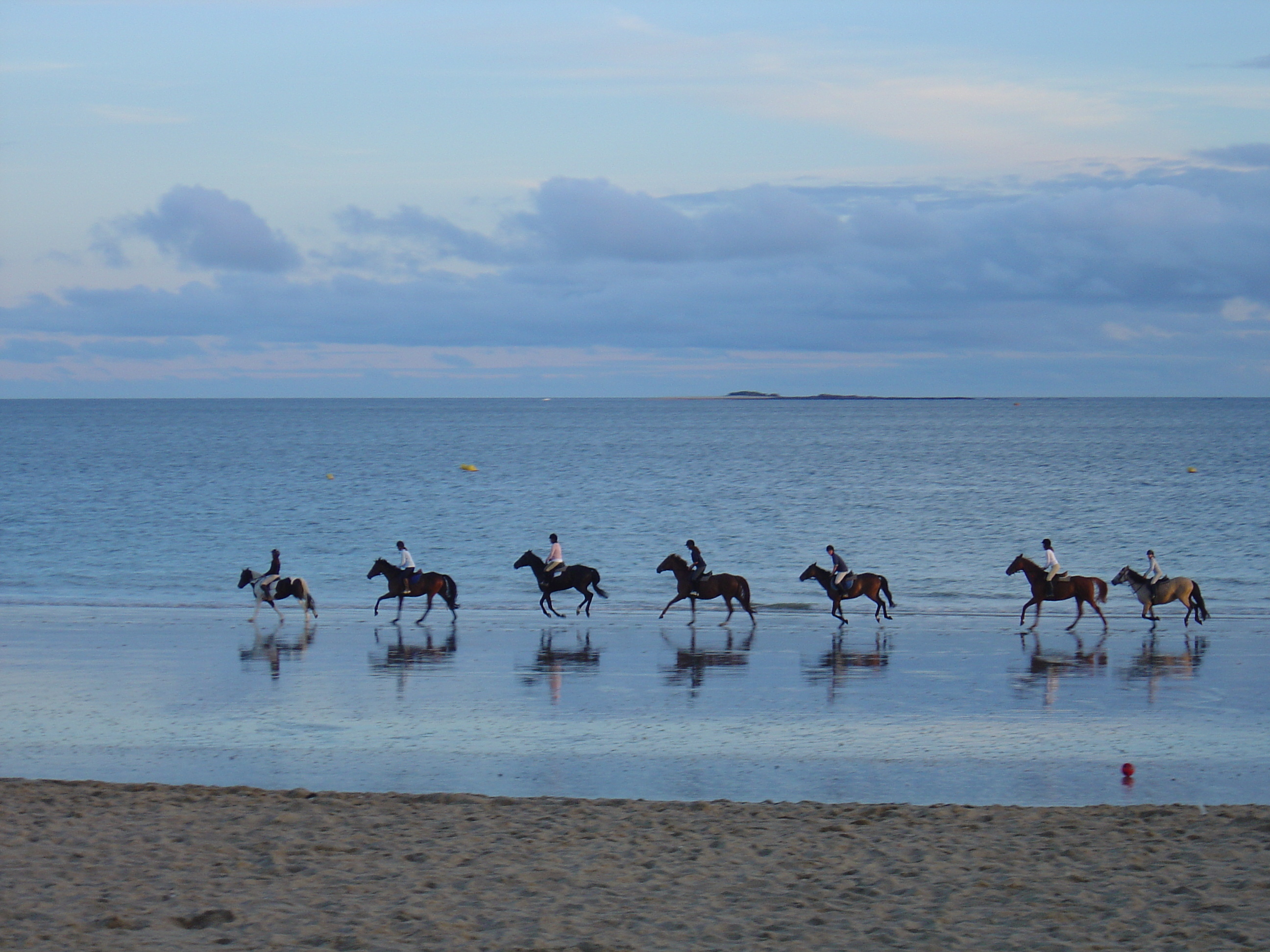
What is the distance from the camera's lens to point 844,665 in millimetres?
20750

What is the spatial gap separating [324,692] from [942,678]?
1001 cm

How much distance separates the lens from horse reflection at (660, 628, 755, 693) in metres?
19.3

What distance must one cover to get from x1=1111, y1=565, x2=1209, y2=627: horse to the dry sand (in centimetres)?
1538

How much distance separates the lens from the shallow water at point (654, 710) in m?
13.2

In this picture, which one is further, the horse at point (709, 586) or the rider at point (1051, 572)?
the horse at point (709, 586)

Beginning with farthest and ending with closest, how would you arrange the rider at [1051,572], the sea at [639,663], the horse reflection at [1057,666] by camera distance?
the rider at [1051,572], the horse reflection at [1057,666], the sea at [639,663]

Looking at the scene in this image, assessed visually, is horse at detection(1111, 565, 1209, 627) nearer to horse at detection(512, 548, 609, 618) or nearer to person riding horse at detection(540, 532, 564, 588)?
horse at detection(512, 548, 609, 618)

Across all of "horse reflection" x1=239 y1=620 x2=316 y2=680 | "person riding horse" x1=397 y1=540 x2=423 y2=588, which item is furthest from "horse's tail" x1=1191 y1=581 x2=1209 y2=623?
"horse reflection" x1=239 y1=620 x2=316 y2=680

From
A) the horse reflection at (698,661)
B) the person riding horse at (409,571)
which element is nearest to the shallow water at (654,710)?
the horse reflection at (698,661)

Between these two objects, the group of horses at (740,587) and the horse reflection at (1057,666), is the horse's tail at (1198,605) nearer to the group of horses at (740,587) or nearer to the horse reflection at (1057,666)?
the group of horses at (740,587)

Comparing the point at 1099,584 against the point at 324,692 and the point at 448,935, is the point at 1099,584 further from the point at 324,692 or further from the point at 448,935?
the point at 448,935

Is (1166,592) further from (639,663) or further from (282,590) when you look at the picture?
(282,590)

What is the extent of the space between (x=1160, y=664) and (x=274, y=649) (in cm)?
1633

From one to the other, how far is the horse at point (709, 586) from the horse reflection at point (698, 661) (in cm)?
233
